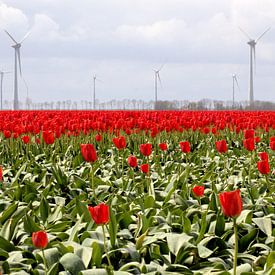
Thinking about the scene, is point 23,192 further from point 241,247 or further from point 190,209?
point 241,247

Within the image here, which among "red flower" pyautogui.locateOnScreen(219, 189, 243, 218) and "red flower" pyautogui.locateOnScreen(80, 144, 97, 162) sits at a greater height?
"red flower" pyautogui.locateOnScreen(80, 144, 97, 162)

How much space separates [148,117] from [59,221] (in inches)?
419

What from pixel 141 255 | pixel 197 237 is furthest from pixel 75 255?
pixel 197 237

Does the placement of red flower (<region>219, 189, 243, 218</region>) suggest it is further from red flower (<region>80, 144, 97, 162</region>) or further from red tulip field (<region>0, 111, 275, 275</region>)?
red flower (<region>80, 144, 97, 162</region>)

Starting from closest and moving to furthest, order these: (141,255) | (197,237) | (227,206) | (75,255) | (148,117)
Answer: (227,206) < (75,255) < (141,255) < (197,237) < (148,117)

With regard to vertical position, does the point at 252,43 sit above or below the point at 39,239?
above

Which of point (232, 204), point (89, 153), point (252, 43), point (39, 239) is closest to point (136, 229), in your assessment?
point (89, 153)

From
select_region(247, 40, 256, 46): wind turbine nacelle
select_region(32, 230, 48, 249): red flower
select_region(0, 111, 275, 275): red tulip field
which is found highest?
select_region(247, 40, 256, 46): wind turbine nacelle

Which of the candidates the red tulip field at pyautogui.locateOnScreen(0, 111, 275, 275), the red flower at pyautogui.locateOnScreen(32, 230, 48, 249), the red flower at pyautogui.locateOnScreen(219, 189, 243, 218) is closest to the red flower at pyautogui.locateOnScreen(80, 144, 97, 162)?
the red tulip field at pyautogui.locateOnScreen(0, 111, 275, 275)

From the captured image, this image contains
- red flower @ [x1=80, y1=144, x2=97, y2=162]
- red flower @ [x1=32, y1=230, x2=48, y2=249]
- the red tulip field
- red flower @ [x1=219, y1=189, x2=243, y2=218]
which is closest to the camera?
red flower @ [x1=219, y1=189, x2=243, y2=218]

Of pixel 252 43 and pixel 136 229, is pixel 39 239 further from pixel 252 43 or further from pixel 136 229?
pixel 252 43

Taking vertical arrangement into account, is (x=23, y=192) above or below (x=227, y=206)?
below

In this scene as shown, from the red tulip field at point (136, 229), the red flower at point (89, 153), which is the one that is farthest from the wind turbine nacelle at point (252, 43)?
the red flower at point (89, 153)

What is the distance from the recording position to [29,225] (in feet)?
13.6
